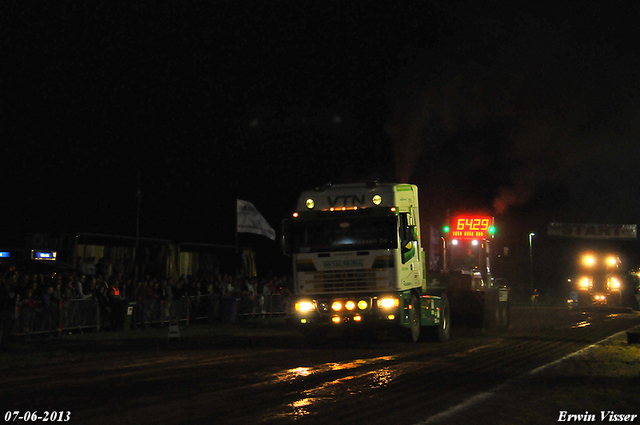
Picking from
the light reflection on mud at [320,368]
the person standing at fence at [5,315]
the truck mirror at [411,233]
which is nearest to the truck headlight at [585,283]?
the truck mirror at [411,233]

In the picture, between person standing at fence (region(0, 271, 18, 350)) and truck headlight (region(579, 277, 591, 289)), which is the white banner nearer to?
person standing at fence (region(0, 271, 18, 350))

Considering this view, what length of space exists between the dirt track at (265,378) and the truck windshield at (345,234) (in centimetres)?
230

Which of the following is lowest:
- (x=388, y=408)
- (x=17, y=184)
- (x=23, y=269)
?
(x=388, y=408)

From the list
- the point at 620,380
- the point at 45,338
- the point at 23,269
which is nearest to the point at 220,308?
the point at 23,269

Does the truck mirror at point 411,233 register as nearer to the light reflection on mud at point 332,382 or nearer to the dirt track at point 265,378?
the dirt track at point 265,378

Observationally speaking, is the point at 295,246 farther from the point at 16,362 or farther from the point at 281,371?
the point at 16,362

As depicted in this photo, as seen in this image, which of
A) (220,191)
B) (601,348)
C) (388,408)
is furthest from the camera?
(220,191)

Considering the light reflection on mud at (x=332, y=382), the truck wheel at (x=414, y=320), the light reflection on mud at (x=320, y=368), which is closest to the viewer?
the light reflection on mud at (x=332, y=382)

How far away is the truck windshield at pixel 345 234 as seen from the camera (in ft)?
55.2

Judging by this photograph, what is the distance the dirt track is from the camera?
27.5ft

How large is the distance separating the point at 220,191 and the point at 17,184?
13876 mm

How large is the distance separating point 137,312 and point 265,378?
12.2 metres

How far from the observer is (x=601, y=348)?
16094 mm

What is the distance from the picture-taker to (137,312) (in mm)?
22609
